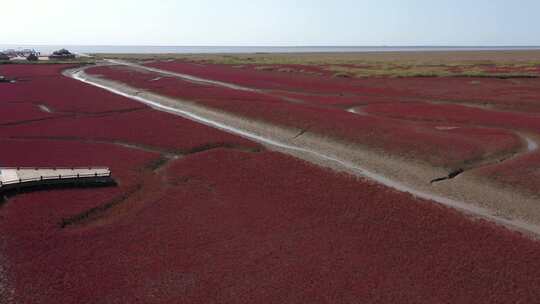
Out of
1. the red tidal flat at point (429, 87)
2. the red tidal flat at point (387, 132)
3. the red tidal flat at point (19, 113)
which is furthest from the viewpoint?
the red tidal flat at point (429, 87)

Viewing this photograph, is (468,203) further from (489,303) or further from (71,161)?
(71,161)

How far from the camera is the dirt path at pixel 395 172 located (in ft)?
66.6

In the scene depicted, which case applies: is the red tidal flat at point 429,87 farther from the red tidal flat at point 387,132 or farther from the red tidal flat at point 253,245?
Result: the red tidal flat at point 253,245

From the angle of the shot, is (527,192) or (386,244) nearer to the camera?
(386,244)

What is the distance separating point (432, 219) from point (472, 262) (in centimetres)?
369

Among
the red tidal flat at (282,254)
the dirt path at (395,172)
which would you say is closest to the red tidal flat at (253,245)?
the red tidal flat at (282,254)

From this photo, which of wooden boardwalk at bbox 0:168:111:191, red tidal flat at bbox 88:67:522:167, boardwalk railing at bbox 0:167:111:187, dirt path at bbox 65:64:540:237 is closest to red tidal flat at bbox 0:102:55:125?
dirt path at bbox 65:64:540:237

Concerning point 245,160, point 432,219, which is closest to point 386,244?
point 432,219

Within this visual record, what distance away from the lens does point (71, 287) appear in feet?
45.8

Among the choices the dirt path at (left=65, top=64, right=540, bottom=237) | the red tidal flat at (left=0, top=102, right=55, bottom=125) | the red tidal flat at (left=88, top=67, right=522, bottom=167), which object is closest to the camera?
the dirt path at (left=65, top=64, right=540, bottom=237)

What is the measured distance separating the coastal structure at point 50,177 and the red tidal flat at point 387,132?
17890 millimetres

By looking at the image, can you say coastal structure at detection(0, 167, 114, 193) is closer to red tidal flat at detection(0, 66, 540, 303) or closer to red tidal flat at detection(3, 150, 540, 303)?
red tidal flat at detection(0, 66, 540, 303)

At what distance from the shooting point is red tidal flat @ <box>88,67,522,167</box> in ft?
95.1

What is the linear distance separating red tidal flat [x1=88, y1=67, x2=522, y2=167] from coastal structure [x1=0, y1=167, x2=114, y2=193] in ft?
58.7
